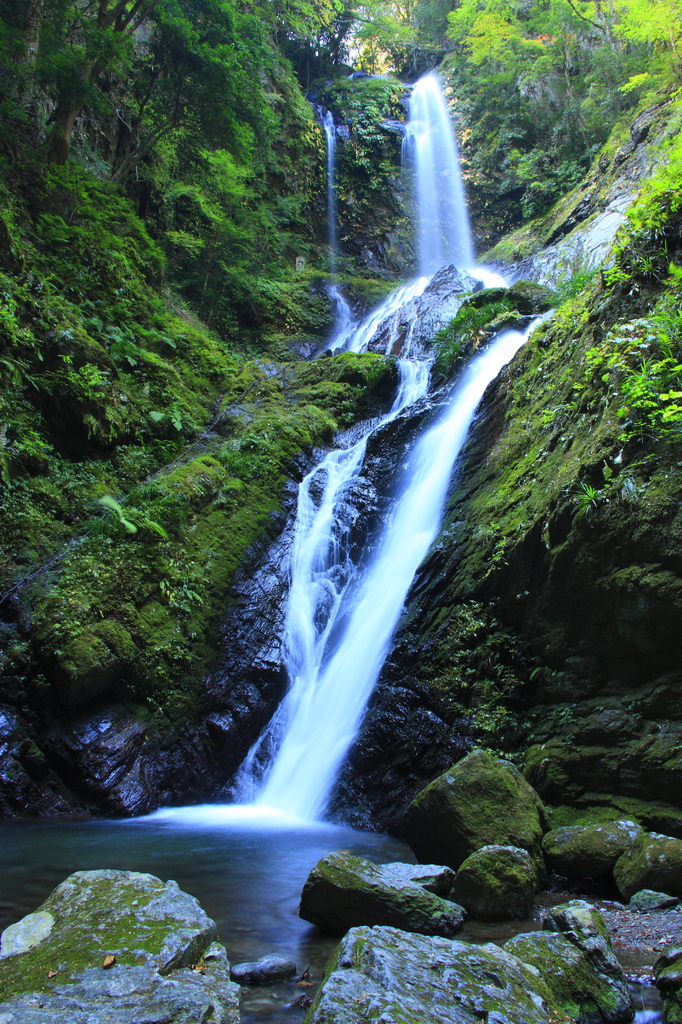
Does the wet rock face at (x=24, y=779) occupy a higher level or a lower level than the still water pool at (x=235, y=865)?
higher

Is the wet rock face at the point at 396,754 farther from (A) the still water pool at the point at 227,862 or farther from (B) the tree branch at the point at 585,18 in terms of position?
(B) the tree branch at the point at 585,18

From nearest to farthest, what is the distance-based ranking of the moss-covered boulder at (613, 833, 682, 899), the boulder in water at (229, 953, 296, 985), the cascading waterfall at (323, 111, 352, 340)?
the boulder in water at (229, 953, 296, 985)
the moss-covered boulder at (613, 833, 682, 899)
the cascading waterfall at (323, 111, 352, 340)

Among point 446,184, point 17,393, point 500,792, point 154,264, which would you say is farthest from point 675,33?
Answer: point 500,792

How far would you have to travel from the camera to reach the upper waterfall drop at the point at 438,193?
22734 mm

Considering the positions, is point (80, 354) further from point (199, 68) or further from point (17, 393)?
point (199, 68)

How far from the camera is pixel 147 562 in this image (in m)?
7.88

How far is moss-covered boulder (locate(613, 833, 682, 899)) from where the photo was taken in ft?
11.5

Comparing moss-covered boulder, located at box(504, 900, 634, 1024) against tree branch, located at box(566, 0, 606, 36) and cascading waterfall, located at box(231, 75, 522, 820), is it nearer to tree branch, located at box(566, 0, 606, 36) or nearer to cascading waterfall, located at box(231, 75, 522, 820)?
cascading waterfall, located at box(231, 75, 522, 820)

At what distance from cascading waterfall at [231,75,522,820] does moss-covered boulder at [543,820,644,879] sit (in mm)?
2908

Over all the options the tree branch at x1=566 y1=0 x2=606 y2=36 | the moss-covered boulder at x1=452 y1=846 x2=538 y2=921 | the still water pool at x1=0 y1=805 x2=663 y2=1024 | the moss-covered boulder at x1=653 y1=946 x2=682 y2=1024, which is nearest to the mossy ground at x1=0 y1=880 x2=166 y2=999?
the still water pool at x1=0 y1=805 x2=663 y2=1024

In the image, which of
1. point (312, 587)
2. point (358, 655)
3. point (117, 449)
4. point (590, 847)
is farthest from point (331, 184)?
point (590, 847)

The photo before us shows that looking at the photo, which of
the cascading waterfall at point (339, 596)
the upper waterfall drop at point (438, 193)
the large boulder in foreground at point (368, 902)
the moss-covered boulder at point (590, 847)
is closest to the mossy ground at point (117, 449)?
the cascading waterfall at point (339, 596)

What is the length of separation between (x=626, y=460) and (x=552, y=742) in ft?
8.65

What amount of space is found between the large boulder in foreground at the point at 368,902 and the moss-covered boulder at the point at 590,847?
1.08 metres
